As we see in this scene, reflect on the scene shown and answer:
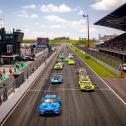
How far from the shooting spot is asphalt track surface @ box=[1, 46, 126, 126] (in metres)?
25.8

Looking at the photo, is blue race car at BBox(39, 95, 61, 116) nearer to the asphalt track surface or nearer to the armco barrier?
the asphalt track surface

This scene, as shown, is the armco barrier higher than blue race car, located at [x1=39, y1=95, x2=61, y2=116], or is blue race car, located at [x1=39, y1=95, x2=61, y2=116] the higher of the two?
blue race car, located at [x1=39, y1=95, x2=61, y2=116]

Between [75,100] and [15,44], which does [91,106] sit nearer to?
[75,100]

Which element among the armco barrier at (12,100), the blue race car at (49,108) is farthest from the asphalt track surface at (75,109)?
the armco barrier at (12,100)

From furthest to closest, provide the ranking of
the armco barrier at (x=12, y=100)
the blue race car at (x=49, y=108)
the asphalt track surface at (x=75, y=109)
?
the armco barrier at (x=12, y=100) → the blue race car at (x=49, y=108) → the asphalt track surface at (x=75, y=109)

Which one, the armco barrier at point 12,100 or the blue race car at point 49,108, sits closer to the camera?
the blue race car at point 49,108

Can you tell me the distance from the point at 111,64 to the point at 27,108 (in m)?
38.2

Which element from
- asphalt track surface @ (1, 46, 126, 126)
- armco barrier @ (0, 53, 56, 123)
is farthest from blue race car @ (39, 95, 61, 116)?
armco barrier @ (0, 53, 56, 123)

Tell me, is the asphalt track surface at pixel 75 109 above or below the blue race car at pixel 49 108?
below

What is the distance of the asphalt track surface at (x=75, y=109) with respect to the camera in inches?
1014

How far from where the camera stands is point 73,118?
27.0 m

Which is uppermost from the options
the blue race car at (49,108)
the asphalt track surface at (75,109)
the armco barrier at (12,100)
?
the blue race car at (49,108)

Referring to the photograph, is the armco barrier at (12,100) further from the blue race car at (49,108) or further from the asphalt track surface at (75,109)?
the blue race car at (49,108)

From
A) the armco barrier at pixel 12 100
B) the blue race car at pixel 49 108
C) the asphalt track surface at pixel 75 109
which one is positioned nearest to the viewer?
the asphalt track surface at pixel 75 109
